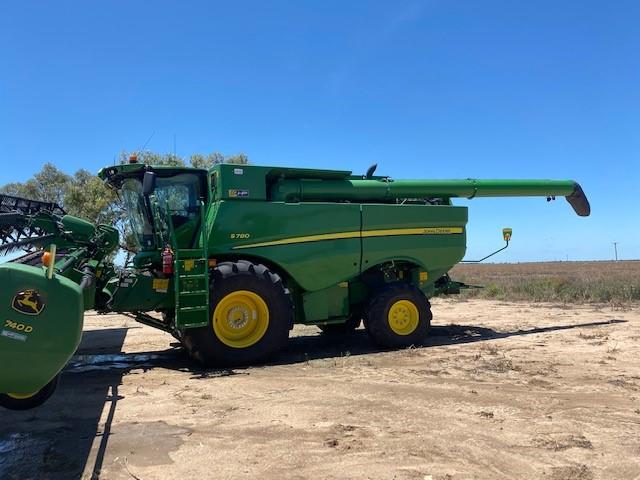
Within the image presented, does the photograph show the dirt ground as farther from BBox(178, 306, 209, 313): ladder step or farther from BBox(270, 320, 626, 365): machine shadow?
BBox(178, 306, 209, 313): ladder step

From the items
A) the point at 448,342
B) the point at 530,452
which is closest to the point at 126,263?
the point at 448,342

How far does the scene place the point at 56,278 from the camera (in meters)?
3.67

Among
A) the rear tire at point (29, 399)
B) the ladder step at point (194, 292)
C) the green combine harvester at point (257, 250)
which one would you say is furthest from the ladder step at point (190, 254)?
the rear tire at point (29, 399)

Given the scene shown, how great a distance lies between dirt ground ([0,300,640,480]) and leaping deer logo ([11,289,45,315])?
124cm

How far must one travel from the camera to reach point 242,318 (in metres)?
8.32

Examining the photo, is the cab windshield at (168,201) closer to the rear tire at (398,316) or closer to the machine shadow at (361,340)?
the machine shadow at (361,340)

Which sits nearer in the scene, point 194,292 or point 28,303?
point 28,303

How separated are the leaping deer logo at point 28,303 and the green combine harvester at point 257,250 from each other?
341cm

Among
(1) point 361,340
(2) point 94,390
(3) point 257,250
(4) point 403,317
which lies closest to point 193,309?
(3) point 257,250

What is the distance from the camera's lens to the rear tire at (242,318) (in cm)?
811

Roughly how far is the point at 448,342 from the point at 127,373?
5.43m

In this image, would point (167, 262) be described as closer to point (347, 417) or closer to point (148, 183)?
point (148, 183)

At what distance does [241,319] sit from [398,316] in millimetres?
2741

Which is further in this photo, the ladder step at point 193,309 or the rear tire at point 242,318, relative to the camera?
the rear tire at point 242,318
